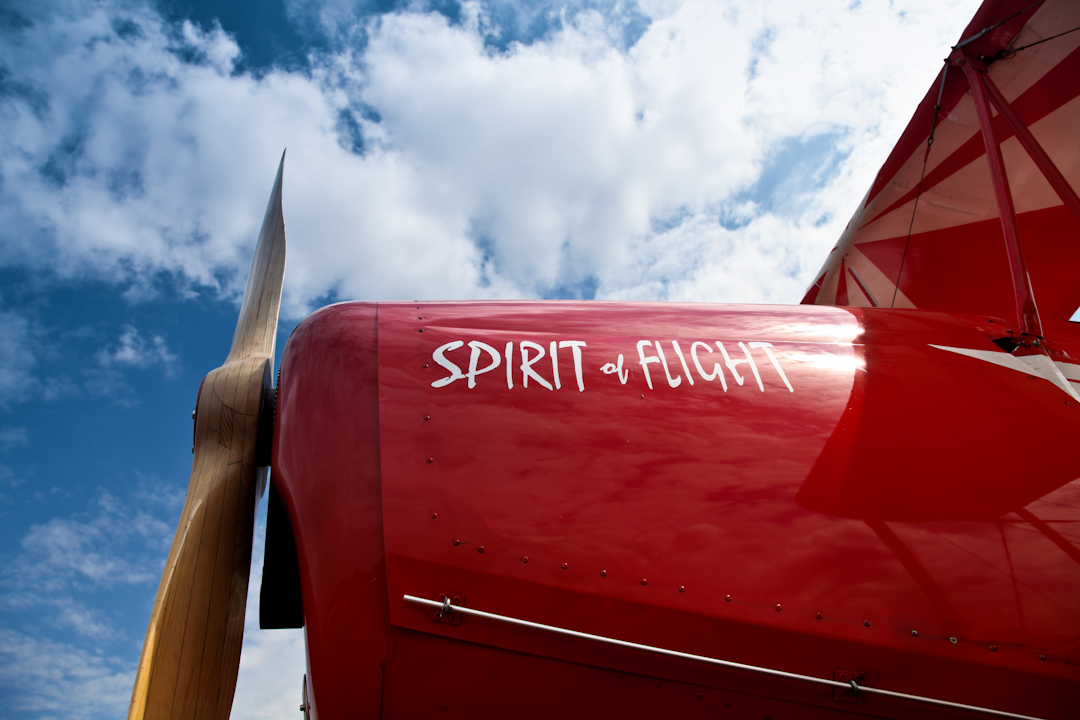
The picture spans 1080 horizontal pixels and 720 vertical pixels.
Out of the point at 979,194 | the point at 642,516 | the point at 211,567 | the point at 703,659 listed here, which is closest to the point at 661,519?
the point at 642,516

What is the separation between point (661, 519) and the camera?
7.70 ft

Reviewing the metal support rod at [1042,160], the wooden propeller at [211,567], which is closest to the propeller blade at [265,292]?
the wooden propeller at [211,567]

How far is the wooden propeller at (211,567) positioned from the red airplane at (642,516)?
0.01 metres

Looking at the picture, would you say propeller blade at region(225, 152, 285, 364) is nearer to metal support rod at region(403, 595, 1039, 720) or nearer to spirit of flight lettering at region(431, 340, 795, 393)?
spirit of flight lettering at region(431, 340, 795, 393)

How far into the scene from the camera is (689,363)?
2.86 meters

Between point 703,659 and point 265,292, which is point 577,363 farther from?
point 265,292

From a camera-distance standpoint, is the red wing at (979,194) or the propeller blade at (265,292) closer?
the propeller blade at (265,292)

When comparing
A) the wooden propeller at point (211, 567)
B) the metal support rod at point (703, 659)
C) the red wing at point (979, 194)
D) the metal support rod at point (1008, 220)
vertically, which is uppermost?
the red wing at point (979, 194)

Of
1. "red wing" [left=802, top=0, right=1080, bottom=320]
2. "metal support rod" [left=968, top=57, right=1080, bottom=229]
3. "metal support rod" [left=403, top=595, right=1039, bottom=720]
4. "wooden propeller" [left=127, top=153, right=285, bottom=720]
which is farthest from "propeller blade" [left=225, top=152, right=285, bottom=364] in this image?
"metal support rod" [left=968, top=57, right=1080, bottom=229]

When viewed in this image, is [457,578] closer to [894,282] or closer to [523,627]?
[523,627]

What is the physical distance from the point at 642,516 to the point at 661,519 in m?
0.08

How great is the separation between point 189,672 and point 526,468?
171 centimetres

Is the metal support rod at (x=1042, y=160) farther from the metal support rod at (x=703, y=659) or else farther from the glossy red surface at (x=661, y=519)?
the metal support rod at (x=703, y=659)

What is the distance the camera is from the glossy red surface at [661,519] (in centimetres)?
216
